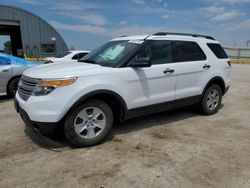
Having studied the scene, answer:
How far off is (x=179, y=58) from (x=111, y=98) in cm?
182

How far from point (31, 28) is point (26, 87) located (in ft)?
67.9

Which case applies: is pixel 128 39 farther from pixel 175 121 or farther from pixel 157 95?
pixel 175 121

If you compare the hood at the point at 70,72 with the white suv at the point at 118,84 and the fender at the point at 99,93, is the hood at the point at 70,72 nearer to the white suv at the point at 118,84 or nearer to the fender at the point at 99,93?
the white suv at the point at 118,84

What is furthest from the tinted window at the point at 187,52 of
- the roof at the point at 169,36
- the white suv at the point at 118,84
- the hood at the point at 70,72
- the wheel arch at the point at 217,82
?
the hood at the point at 70,72

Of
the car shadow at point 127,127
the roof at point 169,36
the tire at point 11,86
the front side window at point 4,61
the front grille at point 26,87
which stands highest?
the roof at point 169,36

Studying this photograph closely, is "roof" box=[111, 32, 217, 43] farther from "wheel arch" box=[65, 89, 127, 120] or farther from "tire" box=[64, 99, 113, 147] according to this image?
"tire" box=[64, 99, 113, 147]

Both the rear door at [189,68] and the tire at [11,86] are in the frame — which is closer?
the rear door at [189,68]

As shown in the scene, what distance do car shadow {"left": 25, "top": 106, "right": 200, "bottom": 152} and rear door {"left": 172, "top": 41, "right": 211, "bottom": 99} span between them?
0.71 metres

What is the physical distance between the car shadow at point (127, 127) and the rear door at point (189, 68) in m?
0.71

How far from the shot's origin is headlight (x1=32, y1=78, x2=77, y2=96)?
3.57 m

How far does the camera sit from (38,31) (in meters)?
22.8

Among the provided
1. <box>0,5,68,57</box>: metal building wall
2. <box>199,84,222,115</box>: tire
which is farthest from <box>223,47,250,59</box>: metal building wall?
<box>199,84,222,115</box>: tire

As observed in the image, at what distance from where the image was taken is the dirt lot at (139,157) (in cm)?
301

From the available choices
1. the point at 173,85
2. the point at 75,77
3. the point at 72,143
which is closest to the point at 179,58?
the point at 173,85
